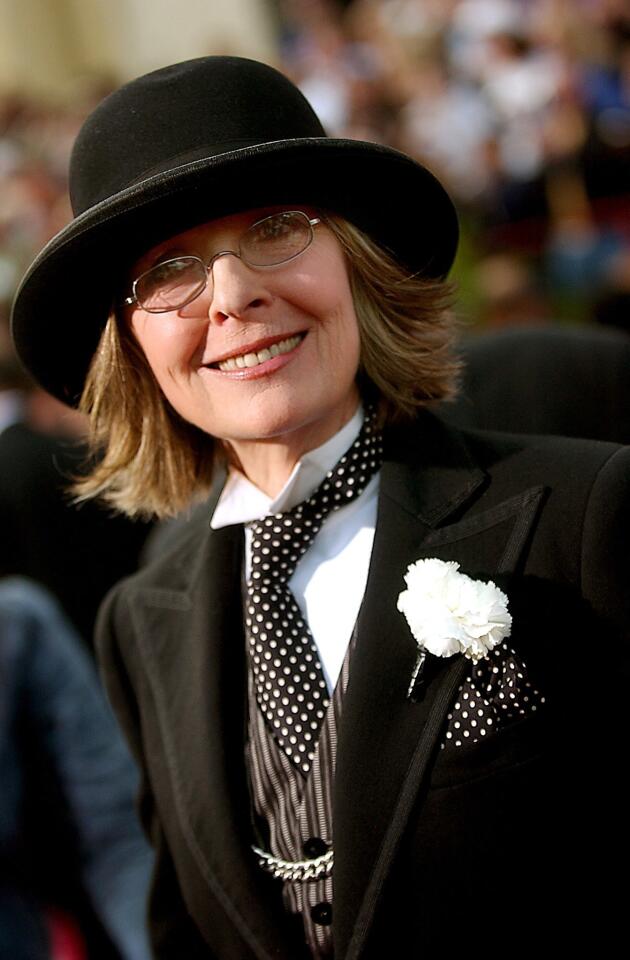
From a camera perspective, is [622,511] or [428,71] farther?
[428,71]

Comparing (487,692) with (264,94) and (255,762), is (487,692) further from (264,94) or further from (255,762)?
(264,94)

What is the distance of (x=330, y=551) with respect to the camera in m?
2.04

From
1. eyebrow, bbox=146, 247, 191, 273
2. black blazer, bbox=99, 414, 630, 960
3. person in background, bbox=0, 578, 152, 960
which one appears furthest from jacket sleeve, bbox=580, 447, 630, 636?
person in background, bbox=0, 578, 152, 960

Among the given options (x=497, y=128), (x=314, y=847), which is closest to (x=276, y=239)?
(x=314, y=847)

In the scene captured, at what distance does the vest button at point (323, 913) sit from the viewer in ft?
6.32

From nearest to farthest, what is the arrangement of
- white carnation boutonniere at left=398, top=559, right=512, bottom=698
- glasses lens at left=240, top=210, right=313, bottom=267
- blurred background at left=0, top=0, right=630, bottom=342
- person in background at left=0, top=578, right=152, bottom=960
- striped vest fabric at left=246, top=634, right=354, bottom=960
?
white carnation boutonniere at left=398, top=559, right=512, bottom=698 < glasses lens at left=240, top=210, right=313, bottom=267 < striped vest fabric at left=246, top=634, right=354, bottom=960 < person in background at left=0, top=578, right=152, bottom=960 < blurred background at left=0, top=0, right=630, bottom=342

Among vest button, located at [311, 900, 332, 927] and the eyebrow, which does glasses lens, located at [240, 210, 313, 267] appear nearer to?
the eyebrow

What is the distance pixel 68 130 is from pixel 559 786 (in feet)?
35.2

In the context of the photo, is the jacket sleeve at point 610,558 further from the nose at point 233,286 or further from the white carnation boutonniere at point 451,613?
the nose at point 233,286

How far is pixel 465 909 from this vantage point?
1.75 metres

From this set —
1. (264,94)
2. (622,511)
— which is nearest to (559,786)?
(622,511)

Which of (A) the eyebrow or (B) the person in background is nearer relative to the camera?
(A) the eyebrow

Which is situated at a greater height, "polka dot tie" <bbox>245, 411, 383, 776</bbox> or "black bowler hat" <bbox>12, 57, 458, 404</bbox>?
"black bowler hat" <bbox>12, 57, 458, 404</bbox>

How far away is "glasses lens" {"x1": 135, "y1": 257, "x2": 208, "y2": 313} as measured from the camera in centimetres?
181
